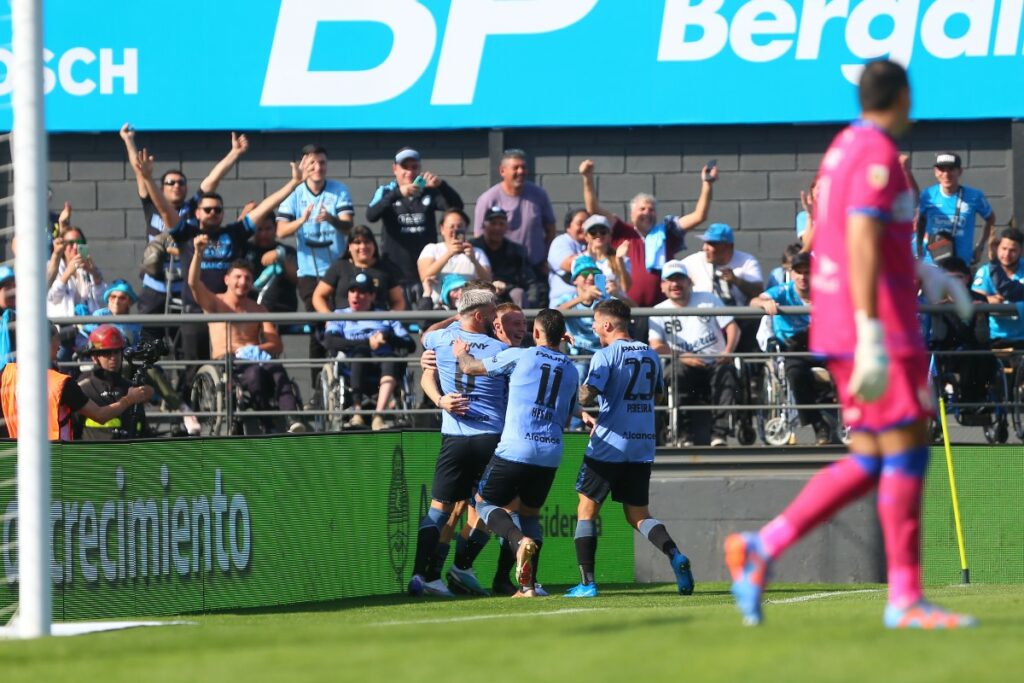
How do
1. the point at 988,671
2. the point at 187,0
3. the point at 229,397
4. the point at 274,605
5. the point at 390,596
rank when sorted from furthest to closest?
1. the point at 187,0
2. the point at 229,397
3. the point at 390,596
4. the point at 274,605
5. the point at 988,671

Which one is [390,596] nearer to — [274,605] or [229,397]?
[274,605]

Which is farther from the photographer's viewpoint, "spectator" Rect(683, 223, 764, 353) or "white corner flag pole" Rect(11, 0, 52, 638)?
"spectator" Rect(683, 223, 764, 353)

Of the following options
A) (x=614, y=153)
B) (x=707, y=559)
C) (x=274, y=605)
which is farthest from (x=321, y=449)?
(x=614, y=153)

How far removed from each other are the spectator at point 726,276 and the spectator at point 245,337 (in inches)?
154

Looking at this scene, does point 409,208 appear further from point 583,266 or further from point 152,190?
point 152,190

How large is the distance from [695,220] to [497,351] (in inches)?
196

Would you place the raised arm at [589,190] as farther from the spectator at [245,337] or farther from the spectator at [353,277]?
the spectator at [245,337]

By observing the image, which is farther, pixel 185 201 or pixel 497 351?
pixel 185 201

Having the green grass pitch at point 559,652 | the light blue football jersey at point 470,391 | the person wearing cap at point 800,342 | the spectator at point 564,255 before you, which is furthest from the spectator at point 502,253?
the green grass pitch at point 559,652

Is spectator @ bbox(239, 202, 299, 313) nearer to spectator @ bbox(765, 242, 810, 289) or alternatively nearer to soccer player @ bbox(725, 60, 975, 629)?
spectator @ bbox(765, 242, 810, 289)

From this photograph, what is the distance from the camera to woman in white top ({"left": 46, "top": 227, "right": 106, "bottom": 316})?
51.9 ft

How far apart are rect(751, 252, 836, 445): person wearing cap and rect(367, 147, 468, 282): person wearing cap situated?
11.1 feet

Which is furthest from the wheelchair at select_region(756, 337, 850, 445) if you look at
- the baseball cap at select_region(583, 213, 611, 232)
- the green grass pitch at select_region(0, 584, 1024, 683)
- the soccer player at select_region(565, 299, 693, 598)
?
the green grass pitch at select_region(0, 584, 1024, 683)

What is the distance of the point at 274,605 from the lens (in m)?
12.0
